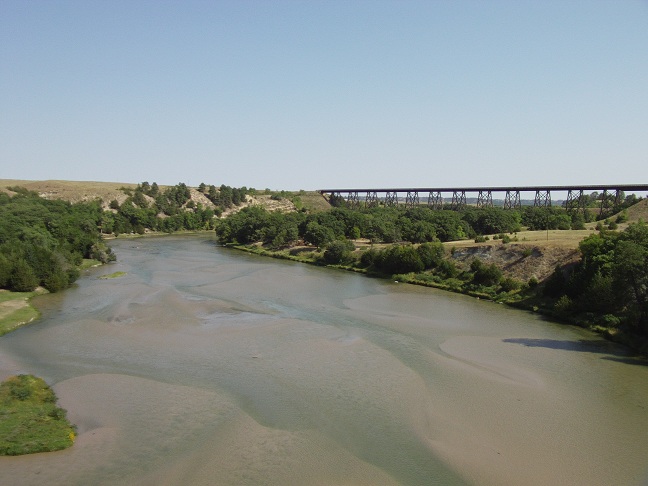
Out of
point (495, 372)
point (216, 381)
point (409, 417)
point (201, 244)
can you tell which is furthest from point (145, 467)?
point (201, 244)

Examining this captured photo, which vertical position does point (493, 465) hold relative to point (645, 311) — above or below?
below

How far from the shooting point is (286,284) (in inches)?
1702

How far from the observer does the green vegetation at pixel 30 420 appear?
14875mm

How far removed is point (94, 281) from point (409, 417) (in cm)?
3527

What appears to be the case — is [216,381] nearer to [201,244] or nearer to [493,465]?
[493,465]

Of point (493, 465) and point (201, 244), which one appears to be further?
point (201, 244)

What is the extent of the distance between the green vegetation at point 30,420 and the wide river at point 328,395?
17.1 inches

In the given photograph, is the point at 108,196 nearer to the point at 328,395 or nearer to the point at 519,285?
the point at 519,285

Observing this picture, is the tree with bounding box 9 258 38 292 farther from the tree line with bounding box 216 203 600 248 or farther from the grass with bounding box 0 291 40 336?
the tree line with bounding box 216 203 600 248

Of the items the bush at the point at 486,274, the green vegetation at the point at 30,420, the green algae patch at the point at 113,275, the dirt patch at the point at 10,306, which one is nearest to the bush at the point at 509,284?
the bush at the point at 486,274

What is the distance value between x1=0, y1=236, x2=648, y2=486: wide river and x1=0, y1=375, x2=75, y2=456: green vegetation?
0.43 m

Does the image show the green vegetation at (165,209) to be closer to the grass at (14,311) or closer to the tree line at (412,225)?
the tree line at (412,225)

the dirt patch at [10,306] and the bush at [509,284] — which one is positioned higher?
the bush at [509,284]

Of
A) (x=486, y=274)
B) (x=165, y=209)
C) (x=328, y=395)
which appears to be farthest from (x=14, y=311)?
(x=165, y=209)
